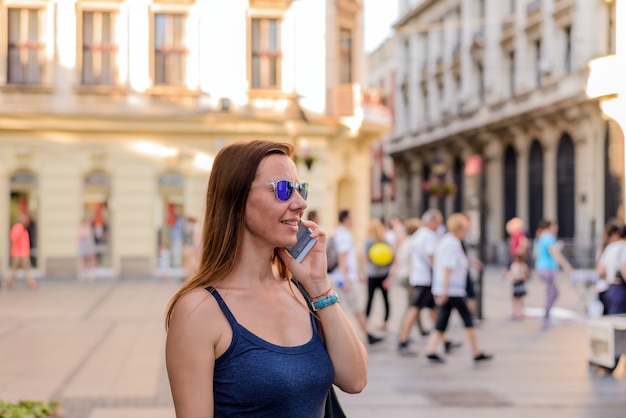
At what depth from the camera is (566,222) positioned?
36.8m

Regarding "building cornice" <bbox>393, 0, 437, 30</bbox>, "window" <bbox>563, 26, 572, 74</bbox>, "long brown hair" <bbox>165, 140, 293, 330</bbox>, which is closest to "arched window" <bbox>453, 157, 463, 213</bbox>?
"building cornice" <bbox>393, 0, 437, 30</bbox>

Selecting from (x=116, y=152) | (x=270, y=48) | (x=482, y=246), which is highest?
(x=270, y=48)

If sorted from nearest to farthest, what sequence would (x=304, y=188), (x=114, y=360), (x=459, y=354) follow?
(x=304, y=188) → (x=114, y=360) → (x=459, y=354)

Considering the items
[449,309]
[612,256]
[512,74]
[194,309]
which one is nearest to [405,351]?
[449,309]

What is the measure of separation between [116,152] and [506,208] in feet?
67.2

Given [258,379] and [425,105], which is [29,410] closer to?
[258,379]

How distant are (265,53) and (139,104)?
406 cm

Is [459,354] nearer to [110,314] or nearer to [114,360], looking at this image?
[114,360]

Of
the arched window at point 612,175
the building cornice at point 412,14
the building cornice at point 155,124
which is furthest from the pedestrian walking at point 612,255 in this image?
the building cornice at point 412,14

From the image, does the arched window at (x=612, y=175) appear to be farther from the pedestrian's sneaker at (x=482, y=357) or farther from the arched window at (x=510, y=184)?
the pedestrian's sneaker at (x=482, y=357)

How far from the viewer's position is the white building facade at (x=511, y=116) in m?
33.8

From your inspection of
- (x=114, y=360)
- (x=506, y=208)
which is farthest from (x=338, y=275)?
(x=506, y=208)

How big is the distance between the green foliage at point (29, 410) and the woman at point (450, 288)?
6.36m

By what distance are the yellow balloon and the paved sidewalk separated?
1164mm
